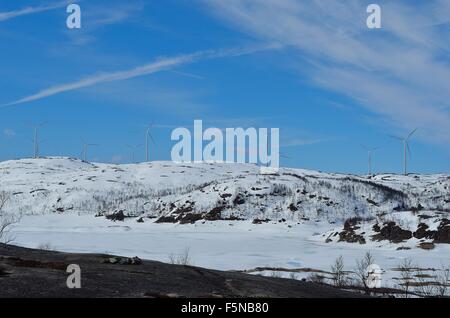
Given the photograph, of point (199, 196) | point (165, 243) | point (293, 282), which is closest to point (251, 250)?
point (165, 243)

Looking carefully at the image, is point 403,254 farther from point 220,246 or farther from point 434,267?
point 220,246

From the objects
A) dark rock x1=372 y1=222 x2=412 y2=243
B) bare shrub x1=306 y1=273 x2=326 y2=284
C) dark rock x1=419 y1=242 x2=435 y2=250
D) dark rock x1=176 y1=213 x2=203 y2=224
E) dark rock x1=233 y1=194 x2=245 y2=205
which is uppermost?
dark rock x1=233 y1=194 x2=245 y2=205

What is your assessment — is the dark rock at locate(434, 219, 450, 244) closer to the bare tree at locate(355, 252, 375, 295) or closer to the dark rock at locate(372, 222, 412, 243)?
the dark rock at locate(372, 222, 412, 243)

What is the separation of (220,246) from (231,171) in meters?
136

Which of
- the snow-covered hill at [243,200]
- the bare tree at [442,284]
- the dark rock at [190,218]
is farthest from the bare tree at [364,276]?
the dark rock at [190,218]

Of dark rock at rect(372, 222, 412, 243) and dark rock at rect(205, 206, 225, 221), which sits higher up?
dark rock at rect(205, 206, 225, 221)

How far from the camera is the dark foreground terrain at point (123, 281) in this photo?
1054cm

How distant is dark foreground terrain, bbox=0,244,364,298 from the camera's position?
10.5m

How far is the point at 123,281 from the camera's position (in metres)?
11.8

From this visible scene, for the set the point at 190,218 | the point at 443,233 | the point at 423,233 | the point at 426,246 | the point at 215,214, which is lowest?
the point at 426,246

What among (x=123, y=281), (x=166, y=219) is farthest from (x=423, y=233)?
(x=166, y=219)

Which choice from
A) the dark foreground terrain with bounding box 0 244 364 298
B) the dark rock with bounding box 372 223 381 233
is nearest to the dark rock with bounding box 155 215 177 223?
the dark rock with bounding box 372 223 381 233

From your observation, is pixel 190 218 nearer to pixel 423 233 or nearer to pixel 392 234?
pixel 392 234
